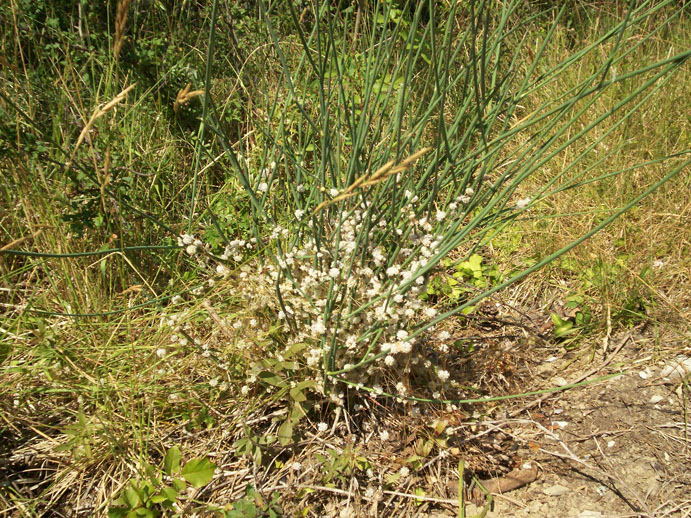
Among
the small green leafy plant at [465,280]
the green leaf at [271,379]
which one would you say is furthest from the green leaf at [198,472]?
the small green leafy plant at [465,280]

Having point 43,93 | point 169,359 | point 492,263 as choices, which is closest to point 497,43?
point 492,263

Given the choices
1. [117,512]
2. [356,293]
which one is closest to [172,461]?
[117,512]

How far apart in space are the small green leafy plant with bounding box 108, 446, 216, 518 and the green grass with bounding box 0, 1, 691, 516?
20 millimetres

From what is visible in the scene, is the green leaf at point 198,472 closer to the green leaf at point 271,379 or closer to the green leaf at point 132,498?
the green leaf at point 132,498

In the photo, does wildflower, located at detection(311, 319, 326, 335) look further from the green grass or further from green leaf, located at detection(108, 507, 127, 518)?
green leaf, located at detection(108, 507, 127, 518)

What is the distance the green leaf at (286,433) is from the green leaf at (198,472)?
0.61 ft

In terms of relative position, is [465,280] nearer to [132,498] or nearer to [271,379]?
[271,379]

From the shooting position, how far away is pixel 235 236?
225 centimetres

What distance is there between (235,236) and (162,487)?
1.11m

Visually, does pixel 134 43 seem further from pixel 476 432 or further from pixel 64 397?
pixel 476 432

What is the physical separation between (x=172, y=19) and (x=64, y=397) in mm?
2102

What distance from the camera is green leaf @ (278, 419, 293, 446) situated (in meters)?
1.41

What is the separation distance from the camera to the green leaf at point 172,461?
4.53 feet

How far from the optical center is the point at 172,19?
2848mm
